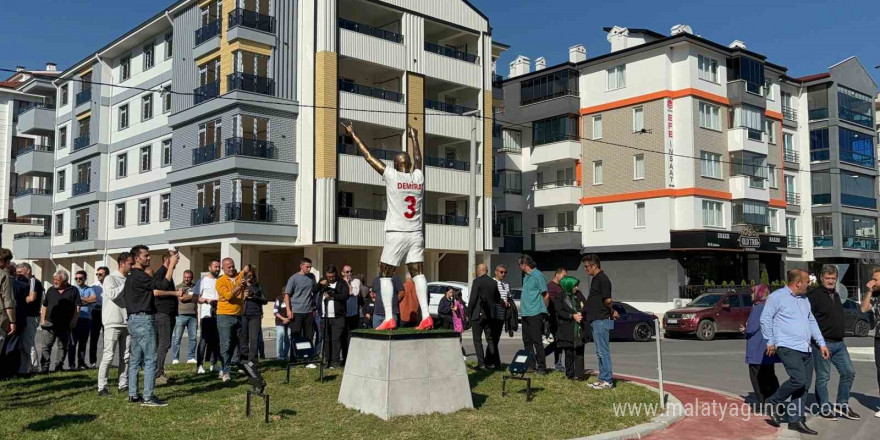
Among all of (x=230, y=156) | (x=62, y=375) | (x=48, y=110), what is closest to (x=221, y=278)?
(x=62, y=375)

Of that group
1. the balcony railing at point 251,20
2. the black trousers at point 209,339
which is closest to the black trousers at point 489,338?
the black trousers at point 209,339

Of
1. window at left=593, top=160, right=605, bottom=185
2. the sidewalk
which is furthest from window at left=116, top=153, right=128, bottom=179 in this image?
the sidewalk

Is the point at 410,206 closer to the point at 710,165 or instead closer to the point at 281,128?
the point at 281,128

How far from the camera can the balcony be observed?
47.7m

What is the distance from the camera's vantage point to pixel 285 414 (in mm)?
9734

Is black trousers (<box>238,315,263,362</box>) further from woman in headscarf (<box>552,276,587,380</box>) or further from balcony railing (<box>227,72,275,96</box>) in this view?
balcony railing (<box>227,72,275,96</box>)

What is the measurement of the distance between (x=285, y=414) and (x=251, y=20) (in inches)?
1136

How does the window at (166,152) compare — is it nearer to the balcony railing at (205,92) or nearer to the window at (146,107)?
the window at (146,107)

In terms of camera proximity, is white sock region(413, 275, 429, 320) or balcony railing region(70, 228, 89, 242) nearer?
white sock region(413, 275, 429, 320)

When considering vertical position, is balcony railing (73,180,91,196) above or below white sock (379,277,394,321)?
above

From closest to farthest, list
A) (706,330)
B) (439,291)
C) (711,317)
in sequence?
(706,330), (711,317), (439,291)

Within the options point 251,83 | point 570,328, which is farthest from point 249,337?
point 251,83

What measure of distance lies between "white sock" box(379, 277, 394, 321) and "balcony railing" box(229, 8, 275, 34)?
87.2ft

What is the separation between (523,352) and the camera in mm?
11688
